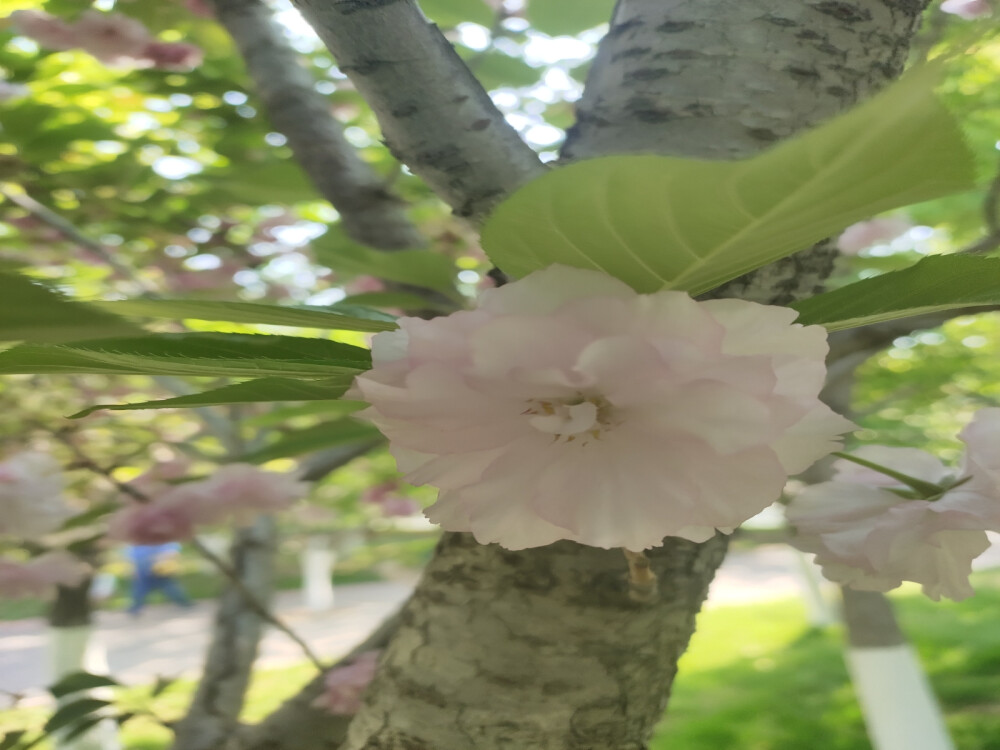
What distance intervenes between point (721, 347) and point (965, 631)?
3.85m

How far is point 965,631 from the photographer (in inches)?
127

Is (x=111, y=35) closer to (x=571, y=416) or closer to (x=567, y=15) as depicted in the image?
(x=567, y=15)

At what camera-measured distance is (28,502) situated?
857mm

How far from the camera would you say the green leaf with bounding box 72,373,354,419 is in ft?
0.76

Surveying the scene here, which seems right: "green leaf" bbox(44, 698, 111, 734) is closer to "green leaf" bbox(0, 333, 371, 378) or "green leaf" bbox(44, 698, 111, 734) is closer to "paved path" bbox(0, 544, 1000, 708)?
"green leaf" bbox(0, 333, 371, 378)

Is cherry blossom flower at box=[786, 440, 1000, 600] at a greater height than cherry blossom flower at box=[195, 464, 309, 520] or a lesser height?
lesser

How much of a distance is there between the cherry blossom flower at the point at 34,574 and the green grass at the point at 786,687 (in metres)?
0.68

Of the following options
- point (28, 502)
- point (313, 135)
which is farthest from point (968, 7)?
point (28, 502)

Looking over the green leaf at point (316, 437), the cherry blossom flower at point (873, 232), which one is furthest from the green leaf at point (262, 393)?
the cherry blossom flower at point (873, 232)

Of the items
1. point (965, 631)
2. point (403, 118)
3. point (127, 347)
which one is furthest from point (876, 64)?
point (965, 631)

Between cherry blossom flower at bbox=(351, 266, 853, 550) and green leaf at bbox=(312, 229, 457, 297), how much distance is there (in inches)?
11.3

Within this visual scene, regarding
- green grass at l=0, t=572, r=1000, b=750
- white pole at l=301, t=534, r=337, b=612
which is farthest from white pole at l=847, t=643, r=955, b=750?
white pole at l=301, t=534, r=337, b=612

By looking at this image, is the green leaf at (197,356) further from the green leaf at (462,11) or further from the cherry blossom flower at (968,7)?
the cherry blossom flower at (968,7)

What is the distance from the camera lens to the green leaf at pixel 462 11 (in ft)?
3.00
